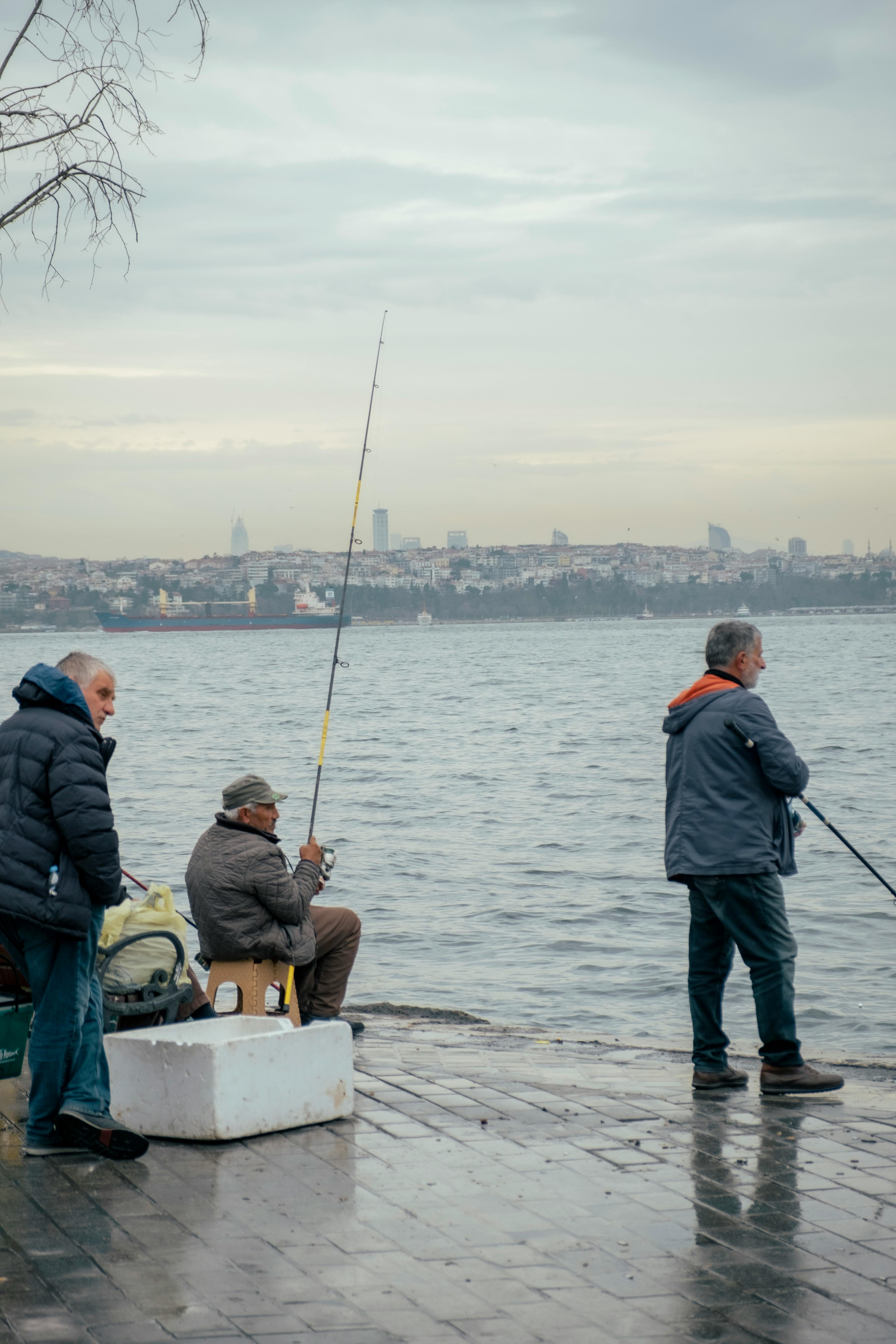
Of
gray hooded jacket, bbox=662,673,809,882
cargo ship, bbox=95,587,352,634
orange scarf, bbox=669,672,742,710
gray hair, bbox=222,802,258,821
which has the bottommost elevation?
cargo ship, bbox=95,587,352,634

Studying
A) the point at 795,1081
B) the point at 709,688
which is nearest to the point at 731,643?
the point at 709,688

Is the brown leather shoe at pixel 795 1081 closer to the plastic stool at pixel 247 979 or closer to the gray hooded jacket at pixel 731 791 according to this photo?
the gray hooded jacket at pixel 731 791

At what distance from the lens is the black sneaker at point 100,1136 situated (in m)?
4.42

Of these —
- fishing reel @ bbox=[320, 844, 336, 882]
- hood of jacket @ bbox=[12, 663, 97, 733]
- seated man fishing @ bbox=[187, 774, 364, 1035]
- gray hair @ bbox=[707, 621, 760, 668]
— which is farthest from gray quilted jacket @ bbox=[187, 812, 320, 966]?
gray hair @ bbox=[707, 621, 760, 668]

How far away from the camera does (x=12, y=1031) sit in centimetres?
500

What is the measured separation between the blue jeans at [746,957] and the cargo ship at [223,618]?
488 ft

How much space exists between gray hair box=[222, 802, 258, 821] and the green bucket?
3.36 ft

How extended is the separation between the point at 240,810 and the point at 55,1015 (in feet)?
4.18

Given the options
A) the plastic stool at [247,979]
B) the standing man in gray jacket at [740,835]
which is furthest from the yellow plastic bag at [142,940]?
the standing man in gray jacket at [740,835]

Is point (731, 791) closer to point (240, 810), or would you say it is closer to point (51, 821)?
point (240, 810)

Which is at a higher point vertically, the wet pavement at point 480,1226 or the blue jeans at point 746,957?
the blue jeans at point 746,957

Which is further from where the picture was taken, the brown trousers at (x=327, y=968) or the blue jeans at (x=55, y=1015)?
the brown trousers at (x=327, y=968)

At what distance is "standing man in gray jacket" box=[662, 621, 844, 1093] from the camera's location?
17.7 feet

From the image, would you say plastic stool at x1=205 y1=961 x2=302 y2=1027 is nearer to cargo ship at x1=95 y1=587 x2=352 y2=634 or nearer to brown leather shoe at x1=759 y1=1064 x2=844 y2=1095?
brown leather shoe at x1=759 y1=1064 x2=844 y2=1095
